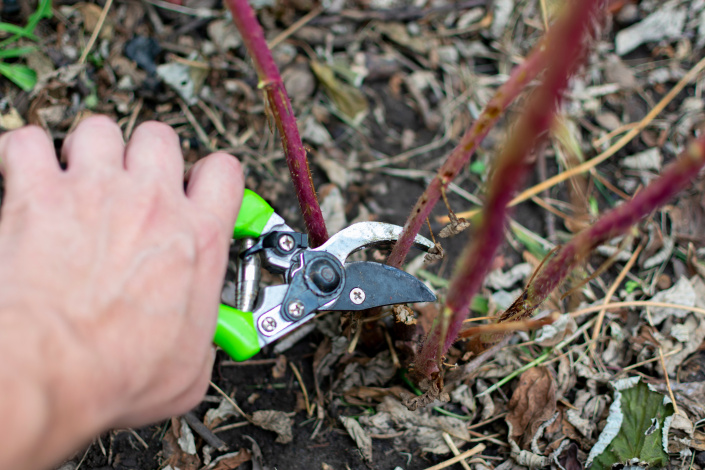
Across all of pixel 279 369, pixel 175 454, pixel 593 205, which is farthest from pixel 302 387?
pixel 593 205

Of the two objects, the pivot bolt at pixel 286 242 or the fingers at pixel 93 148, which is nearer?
the fingers at pixel 93 148

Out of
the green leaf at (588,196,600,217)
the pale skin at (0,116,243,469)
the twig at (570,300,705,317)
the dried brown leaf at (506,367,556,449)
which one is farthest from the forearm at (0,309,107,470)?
the green leaf at (588,196,600,217)

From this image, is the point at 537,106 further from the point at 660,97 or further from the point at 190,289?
the point at 660,97

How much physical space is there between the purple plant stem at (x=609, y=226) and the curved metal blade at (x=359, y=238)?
0.33 m

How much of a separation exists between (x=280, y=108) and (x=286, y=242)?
0.42 meters

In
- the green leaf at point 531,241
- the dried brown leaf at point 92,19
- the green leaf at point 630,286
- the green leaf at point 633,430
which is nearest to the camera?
the green leaf at point 633,430

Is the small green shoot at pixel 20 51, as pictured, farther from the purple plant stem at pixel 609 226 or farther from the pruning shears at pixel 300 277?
the purple plant stem at pixel 609 226

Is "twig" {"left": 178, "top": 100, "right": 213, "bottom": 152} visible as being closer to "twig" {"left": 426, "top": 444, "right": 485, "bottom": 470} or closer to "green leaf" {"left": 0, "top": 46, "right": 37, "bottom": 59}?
"green leaf" {"left": 0, "top": 46, "right": 37, "bottom": 59}

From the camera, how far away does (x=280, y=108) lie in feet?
4.44

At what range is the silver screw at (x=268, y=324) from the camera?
1.51 metres

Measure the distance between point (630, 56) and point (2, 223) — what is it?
118 inches

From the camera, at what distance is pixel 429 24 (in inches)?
113

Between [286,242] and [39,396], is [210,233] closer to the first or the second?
[286,242]

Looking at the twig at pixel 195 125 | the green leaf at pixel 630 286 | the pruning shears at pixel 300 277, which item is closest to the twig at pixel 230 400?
the pruning shears at pixel 300 277
